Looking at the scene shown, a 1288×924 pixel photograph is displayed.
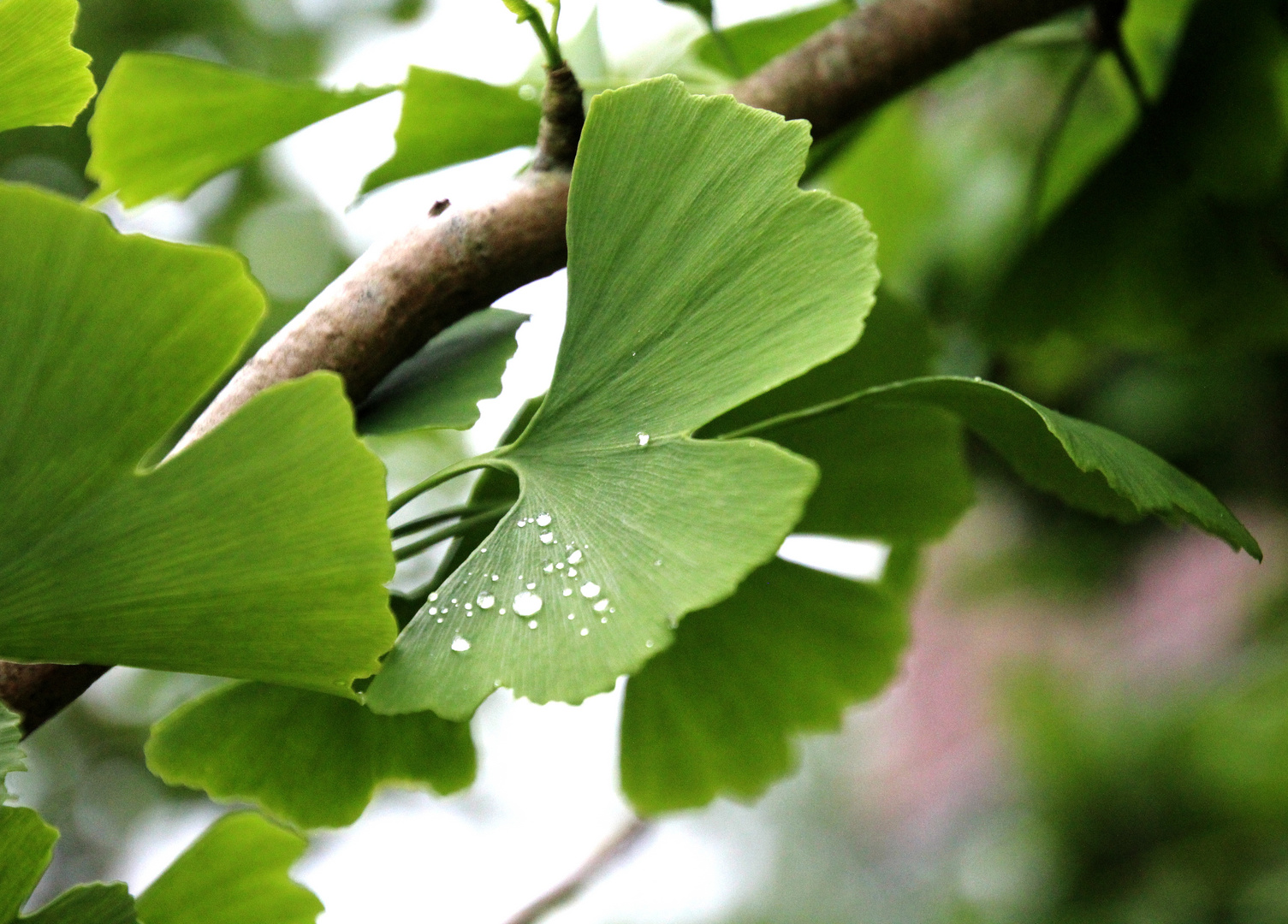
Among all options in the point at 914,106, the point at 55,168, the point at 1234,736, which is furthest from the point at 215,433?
the point at 55,168

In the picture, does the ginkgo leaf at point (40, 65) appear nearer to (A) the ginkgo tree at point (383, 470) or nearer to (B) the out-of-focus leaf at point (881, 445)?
(A) the ginkgo tree at point (383, 470)

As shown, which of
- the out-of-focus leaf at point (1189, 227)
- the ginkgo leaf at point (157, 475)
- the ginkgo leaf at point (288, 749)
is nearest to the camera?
the ginkgo leaf at point (157, 475)

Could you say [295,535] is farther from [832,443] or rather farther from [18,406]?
[832,443]

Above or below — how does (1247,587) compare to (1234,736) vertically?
below

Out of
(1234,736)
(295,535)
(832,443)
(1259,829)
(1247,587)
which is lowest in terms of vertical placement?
(1247,587)

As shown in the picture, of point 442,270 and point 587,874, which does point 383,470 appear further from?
point 587,874

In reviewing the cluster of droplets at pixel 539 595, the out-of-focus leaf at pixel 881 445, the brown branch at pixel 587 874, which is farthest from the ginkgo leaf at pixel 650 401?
the brown branch at pixel 587 874

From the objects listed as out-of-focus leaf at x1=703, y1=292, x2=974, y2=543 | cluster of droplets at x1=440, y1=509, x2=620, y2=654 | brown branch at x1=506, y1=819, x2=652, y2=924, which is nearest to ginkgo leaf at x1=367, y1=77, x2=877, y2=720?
cluster of droplets at x1=440, y1=509, x2=620, y2=654

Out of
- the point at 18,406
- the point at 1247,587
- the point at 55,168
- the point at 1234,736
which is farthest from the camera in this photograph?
the point at 1247,587
